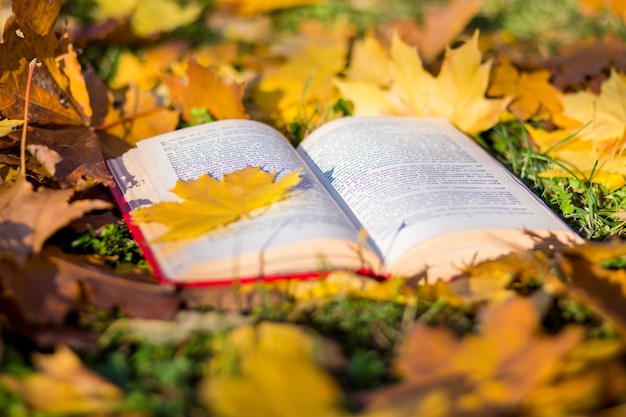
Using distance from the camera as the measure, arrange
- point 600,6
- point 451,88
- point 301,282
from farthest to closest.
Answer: point 600,6
point 451,88
point 301,282

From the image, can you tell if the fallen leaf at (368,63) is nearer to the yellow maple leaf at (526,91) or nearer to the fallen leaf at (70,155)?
the yellow maple leaf at (526,91)

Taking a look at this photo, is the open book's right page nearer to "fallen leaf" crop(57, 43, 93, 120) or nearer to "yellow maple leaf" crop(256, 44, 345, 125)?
"yellow maple leaf" crop(256, 44, 345, 125)

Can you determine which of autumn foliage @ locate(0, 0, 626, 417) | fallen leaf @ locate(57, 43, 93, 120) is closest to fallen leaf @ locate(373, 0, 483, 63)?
autumn foliage @ locate(0, 0, 626, 417)

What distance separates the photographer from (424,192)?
1.25m

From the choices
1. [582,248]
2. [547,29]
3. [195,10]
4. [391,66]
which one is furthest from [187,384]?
[547,29]

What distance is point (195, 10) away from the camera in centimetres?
219

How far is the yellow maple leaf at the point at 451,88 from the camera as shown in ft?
5.23

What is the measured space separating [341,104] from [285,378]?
1.17m

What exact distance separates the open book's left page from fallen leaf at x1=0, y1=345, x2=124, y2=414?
225mm

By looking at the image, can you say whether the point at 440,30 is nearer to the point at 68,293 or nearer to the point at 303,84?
the point at 303,84

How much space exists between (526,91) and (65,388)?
141 centimetres

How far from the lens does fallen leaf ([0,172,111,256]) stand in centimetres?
108

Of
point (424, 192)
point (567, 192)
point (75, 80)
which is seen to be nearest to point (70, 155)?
point (75, 80)

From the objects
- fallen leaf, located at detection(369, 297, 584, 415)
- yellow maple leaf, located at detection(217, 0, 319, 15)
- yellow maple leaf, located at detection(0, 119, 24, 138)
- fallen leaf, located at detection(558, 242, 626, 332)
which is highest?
yellow maple leaf, located at detection(0, 119, 24, 138)
